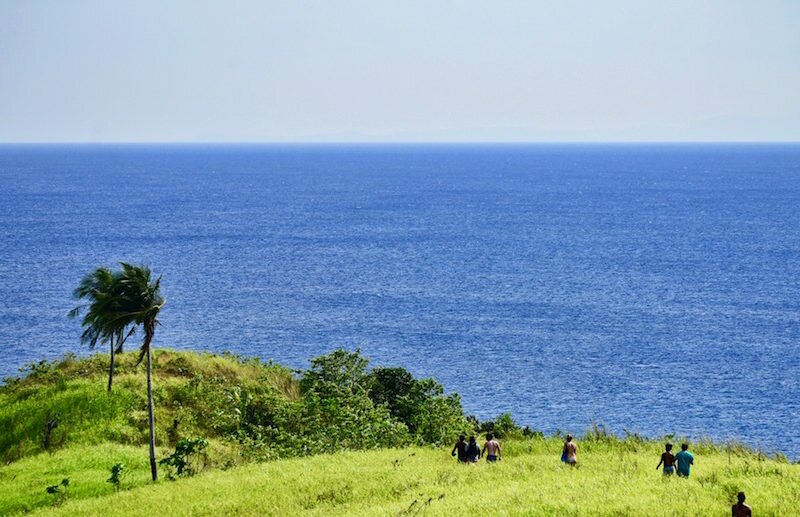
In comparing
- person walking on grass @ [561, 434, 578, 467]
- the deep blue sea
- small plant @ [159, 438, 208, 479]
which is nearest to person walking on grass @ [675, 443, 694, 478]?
person walking on grass @ [561, 434, 578, 467]

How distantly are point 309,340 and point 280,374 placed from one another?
31.0 m

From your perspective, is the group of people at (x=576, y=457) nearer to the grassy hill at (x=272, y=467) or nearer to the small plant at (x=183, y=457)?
the grassy hill at (x=272, y=467)

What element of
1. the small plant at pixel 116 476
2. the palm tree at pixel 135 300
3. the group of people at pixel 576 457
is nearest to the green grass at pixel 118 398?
the small plant at pixel 116 476

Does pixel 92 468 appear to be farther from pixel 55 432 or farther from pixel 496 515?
pixel 496 515

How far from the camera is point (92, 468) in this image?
126 ft

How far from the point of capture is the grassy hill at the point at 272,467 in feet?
82.4

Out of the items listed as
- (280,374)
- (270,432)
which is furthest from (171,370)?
(270,432)

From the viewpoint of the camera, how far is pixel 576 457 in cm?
3083

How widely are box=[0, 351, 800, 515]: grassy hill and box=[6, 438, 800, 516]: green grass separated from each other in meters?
0.07

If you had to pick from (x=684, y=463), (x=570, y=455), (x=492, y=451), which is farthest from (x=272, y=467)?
(x=684, y=463)

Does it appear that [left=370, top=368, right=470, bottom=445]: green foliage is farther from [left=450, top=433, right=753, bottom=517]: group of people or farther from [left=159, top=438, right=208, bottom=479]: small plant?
[left=159, top=438, right=208, bottom=479]: small plant

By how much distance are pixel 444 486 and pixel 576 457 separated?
5.42 metres

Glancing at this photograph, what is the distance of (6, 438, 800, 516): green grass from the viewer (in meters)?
24.1

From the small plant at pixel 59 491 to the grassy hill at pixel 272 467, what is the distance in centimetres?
17
